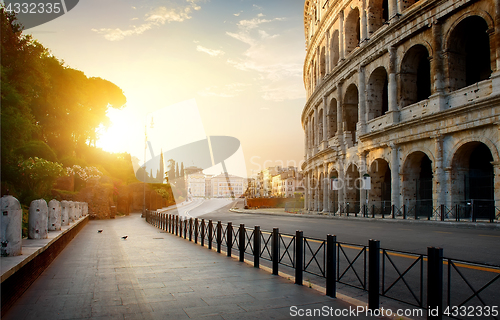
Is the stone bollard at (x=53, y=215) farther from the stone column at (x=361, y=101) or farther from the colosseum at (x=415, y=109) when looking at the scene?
the stone column at (x=361, y=101)

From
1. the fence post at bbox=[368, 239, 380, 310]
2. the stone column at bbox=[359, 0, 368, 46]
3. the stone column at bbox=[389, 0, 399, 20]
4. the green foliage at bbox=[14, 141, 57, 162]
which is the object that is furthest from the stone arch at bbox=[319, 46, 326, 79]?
the fence post at bbox=[368, 239, 380, 310]

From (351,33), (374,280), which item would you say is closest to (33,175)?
(374,280)

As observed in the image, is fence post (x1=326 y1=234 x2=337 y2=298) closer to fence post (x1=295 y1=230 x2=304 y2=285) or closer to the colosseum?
fence post (x1=295 y1=230 x2=304 y2=285)

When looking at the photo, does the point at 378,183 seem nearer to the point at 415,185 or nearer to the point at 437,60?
the point at 415,185

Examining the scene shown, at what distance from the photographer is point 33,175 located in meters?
22.2

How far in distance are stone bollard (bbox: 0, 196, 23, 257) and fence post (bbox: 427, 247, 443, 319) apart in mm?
6303

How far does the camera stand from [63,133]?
3634 centimetres

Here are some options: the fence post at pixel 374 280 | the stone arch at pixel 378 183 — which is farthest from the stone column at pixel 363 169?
the fence post at pixel 374 280

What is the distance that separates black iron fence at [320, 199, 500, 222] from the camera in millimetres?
19219

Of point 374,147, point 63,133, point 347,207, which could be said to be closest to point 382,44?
point 374,147

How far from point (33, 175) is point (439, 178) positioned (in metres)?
24.4

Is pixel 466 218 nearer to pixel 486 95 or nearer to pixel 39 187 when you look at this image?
pixel 486 95

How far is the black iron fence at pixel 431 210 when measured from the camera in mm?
19219

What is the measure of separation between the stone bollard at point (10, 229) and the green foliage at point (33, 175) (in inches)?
682
